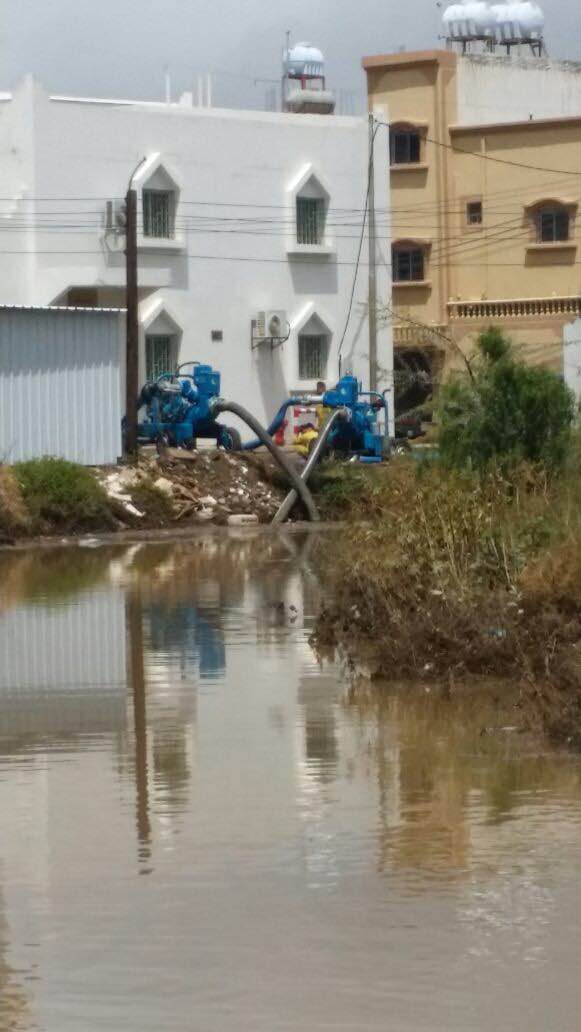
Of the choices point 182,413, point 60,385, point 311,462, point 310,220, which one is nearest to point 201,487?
point 311,462

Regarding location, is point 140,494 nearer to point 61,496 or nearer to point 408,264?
point 61,496

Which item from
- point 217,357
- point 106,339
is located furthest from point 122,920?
point 217,357

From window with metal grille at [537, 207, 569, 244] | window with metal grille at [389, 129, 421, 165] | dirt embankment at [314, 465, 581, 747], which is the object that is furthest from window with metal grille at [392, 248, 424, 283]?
dirt embankment at [314, 465, 581, 747]

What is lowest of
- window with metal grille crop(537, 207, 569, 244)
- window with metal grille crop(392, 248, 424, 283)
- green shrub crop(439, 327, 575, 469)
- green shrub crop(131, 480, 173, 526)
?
green shrub crop(131, 480, 173, 526)

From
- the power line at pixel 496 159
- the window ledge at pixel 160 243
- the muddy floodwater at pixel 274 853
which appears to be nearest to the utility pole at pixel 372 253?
the window ledge at pixel 160 243

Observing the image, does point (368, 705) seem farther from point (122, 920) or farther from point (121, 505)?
point (121, 505)

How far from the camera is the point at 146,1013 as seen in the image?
22.7 ft

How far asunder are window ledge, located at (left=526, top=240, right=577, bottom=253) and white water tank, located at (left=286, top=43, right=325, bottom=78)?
7.96 m

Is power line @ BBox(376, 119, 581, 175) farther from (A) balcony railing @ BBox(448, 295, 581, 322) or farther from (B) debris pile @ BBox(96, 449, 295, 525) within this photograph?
(B) debris pile @ BBox(96, 449, 295, 525)

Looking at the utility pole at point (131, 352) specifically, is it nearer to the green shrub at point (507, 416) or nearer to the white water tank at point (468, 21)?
the green shrub at point (507, 416)

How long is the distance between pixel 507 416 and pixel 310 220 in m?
31.2

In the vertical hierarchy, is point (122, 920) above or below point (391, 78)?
below

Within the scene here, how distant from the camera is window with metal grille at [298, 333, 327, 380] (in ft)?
165

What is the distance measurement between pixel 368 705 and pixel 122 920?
5768 millimetres
